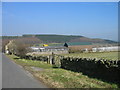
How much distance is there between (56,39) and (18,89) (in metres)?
161

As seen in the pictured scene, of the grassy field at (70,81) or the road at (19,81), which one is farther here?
the road at (19,81)

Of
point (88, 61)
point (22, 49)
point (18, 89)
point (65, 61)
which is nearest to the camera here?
point (18, 89)

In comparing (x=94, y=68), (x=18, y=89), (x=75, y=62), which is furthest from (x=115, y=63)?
(x=75, y=62)

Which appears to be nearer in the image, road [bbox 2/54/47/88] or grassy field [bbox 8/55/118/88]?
grassy field [bbox 8/55/118/88]

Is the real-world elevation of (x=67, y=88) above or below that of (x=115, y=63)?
below

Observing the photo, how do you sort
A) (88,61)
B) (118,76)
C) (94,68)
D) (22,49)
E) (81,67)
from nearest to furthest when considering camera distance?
(118,76) < (94,68) < (88,61) < (81,67) < (22,49)

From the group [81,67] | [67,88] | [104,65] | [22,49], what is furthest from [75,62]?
[22,49]

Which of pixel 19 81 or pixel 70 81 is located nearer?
pixel 70 81

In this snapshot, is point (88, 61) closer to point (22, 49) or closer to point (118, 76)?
point (118, 76)

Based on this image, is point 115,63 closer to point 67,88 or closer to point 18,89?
point 67,88

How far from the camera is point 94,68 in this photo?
13875mm

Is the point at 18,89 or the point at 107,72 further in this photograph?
the point at 107,72

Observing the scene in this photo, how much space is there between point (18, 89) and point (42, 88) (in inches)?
39.4

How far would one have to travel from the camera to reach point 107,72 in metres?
11.8
